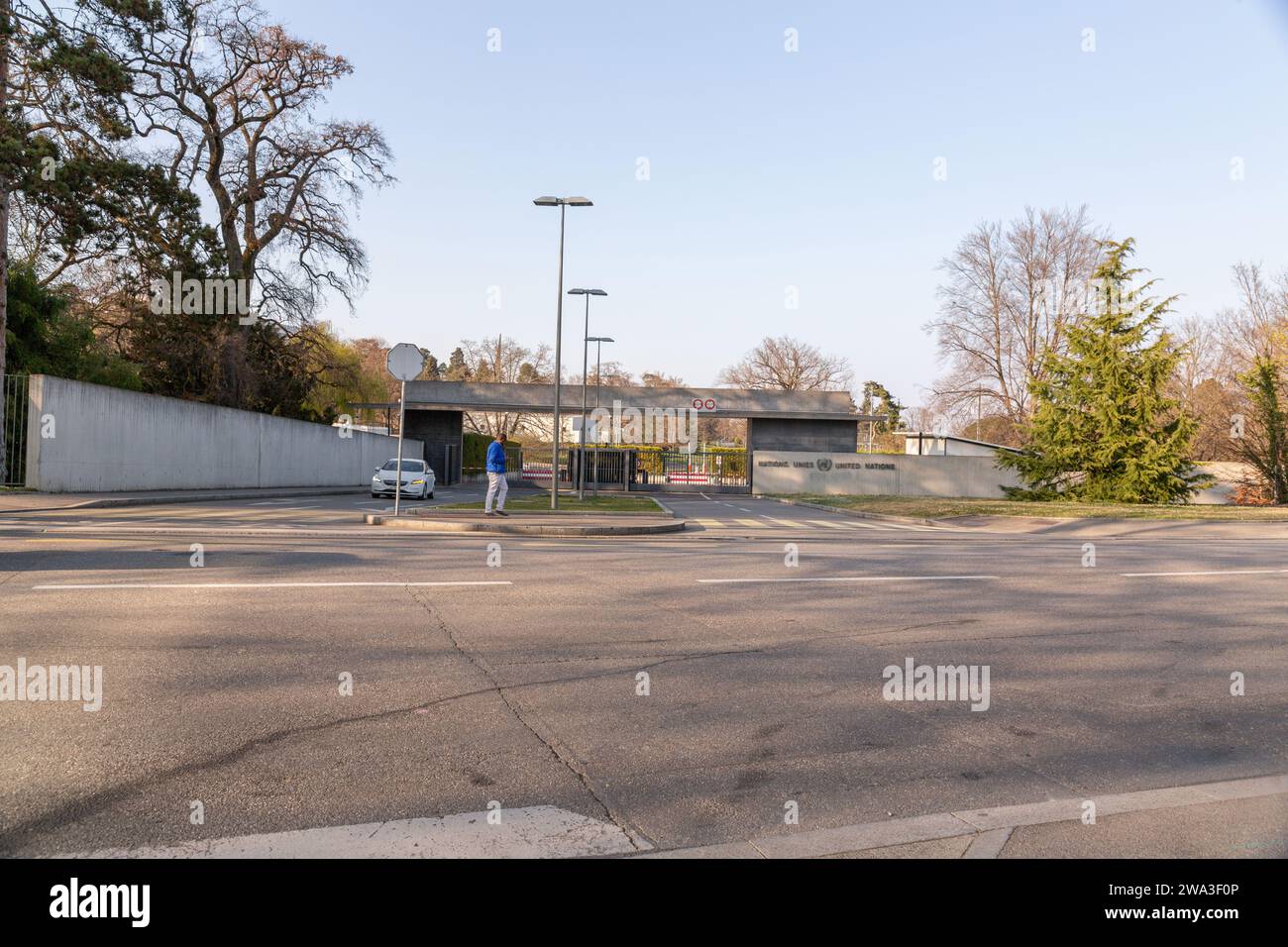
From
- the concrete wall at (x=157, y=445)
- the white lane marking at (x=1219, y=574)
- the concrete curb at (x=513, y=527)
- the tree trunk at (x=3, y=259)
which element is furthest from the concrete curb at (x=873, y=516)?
the tree trunk at (x=3, y=259)

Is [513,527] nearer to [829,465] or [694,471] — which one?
[829,465]

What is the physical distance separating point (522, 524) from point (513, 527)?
35cm

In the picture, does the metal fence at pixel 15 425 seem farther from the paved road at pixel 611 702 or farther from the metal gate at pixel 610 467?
the metal gate at pixel 610 467

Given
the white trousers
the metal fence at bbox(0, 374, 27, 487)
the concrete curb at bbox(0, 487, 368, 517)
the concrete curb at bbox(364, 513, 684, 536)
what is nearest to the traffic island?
the concrete curb at bbox(364, 513, 684, 536)

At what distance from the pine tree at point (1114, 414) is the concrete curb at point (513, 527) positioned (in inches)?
1052

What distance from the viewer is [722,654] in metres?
6.76

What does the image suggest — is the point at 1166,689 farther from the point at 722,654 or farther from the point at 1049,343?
the point at 1049,343

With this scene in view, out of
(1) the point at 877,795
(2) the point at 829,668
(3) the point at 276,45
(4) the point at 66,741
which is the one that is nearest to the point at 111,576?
(4) the point at 66,741

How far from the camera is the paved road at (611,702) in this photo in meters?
3.76

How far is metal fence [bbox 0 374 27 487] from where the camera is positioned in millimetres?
22250

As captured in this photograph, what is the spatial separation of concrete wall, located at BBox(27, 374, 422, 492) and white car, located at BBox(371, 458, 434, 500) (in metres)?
5.05

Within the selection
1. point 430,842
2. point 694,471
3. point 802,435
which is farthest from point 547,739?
point 694,471

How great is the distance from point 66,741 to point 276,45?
3905 centimetres
